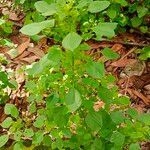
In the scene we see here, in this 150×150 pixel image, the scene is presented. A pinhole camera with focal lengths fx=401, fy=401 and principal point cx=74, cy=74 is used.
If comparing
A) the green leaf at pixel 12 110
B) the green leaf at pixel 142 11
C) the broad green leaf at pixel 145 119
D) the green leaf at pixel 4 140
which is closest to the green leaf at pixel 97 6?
the broad green leaf at pixel 145 119

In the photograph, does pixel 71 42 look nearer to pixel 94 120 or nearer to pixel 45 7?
pixel 45 7

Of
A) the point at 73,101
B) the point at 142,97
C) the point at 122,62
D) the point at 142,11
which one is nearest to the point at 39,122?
the point at 73,101

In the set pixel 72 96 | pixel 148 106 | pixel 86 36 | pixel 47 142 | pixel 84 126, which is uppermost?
pixel 86 36

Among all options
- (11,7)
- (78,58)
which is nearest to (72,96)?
(78,58)

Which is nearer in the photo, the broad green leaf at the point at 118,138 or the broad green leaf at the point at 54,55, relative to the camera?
the broad green leaf at the point at 54,55

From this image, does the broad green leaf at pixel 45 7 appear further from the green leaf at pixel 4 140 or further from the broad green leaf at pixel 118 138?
the green leaf at pixel 4 140

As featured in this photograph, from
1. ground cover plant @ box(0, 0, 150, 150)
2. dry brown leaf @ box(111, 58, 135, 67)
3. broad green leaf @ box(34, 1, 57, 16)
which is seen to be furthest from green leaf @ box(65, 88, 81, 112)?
dry brown leaf @ box(111, 58, 135, 67)

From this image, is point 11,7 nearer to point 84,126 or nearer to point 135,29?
point 135,29
